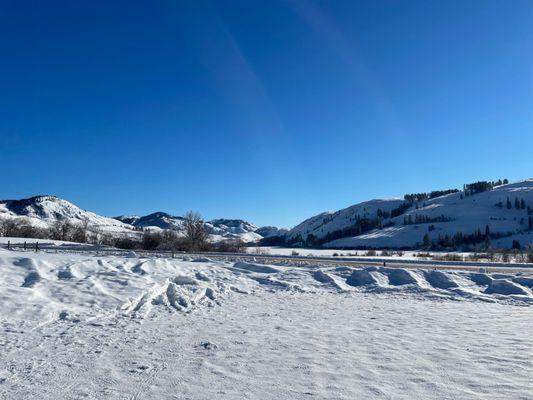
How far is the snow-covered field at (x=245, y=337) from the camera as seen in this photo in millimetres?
6531

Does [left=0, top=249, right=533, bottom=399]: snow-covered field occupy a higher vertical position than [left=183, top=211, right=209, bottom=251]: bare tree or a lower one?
lower

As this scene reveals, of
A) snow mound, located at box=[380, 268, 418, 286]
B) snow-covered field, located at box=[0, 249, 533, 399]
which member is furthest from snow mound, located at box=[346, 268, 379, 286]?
snow-covered field, located at box=[0, 249, 533, 399]

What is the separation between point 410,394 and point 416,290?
41.6 ft

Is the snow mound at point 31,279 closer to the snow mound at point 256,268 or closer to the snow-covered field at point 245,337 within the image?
the snow-covered field at point 245,337

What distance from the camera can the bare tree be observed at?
5544 centimetres

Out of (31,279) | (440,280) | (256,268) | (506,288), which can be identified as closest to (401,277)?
(440,280)

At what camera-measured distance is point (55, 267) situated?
53.2ft

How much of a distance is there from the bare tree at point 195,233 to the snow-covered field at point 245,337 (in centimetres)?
3715

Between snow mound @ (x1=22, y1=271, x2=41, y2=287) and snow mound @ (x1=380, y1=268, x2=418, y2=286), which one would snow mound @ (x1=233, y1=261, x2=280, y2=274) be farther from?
snow mound @ (x1=22, y1=271, x2=41, y2=287)

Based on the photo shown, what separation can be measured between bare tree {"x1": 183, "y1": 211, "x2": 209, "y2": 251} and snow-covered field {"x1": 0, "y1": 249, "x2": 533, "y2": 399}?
37152mm

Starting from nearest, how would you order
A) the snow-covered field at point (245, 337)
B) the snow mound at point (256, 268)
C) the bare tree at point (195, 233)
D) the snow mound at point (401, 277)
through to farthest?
the snow-covered field at point (245, 337) < the snow mound at point (401, 277) < the snow mound at point (256, 268) < the bare tree at point (195, 233)

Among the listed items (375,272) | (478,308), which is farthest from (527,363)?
(375,272)

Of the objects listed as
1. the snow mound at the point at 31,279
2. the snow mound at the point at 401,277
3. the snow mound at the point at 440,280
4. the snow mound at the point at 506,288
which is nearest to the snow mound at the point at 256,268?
the snow mound at the point at 401,277

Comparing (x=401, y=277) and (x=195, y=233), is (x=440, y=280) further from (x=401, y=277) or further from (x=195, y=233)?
(x=195, y=233)
